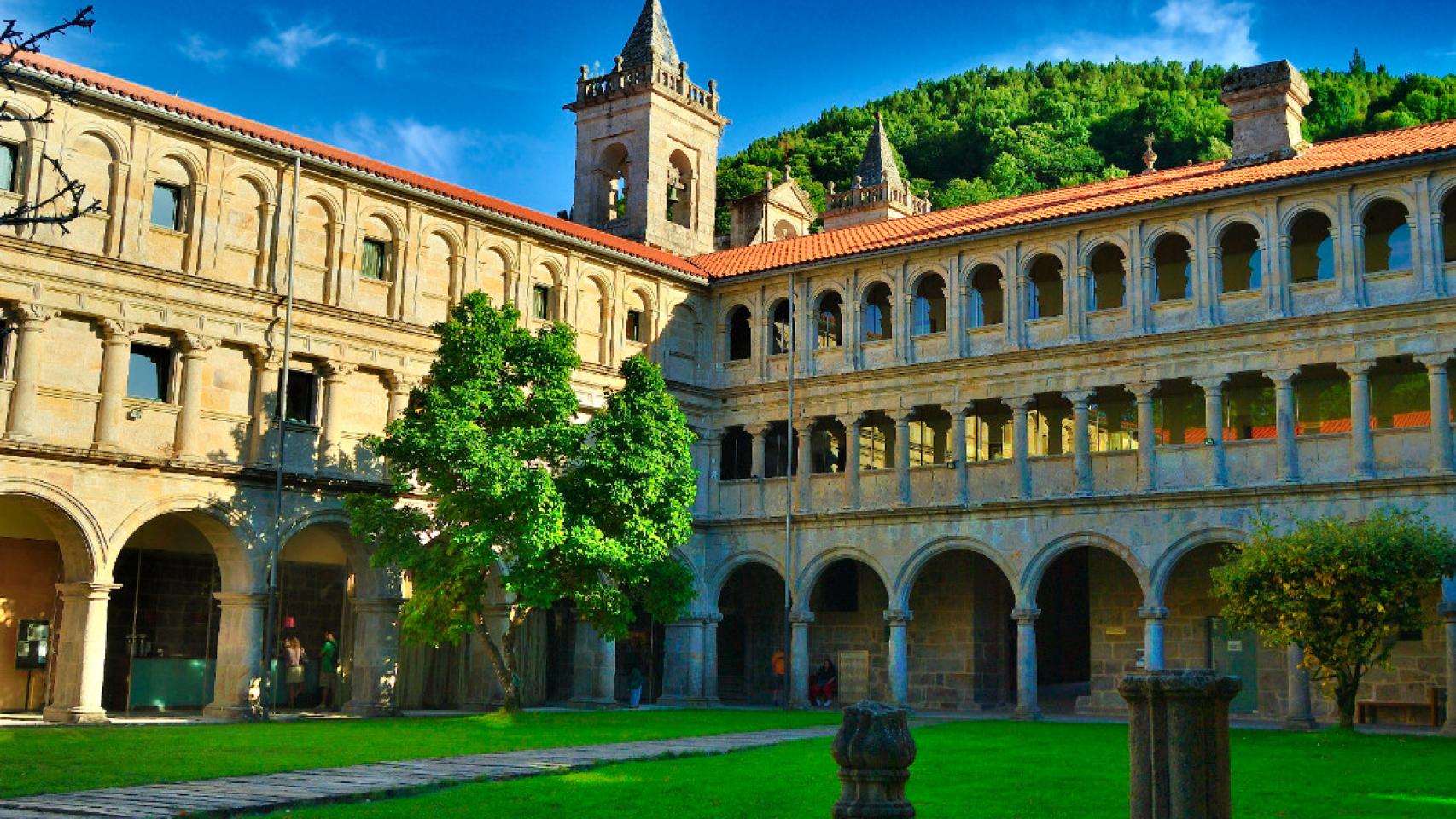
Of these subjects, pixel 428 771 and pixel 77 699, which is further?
pixel 77 699

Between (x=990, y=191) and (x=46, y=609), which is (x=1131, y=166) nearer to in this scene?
(x=990, y=191)

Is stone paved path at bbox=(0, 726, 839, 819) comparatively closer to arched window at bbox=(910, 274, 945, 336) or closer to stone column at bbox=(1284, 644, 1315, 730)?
stone column at bbox=(1284, 644, 1315, 730)

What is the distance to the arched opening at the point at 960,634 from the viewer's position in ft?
110

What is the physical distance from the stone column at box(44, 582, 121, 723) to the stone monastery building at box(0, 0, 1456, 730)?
0.09 m

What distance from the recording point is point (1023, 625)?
99.4 feet

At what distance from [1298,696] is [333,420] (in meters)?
18.1

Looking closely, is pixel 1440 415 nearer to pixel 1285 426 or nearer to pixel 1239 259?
pixel 1285 426

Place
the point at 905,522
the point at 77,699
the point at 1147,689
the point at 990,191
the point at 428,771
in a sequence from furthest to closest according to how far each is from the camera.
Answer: the point at 990,191
the point at 905,522
the point at 77,699
the point at 428,771
the point at 1147,689

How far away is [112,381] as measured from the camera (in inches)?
990

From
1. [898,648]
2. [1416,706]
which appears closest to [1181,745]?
[1416,706]

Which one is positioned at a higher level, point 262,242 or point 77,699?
point 262,242

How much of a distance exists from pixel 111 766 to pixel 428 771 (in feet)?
10.8

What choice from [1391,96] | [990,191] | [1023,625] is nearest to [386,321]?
[1023,625]

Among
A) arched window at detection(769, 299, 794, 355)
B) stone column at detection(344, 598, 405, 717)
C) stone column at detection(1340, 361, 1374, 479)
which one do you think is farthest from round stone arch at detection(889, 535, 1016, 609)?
stone column at detection(344, 598, 405, 717)
